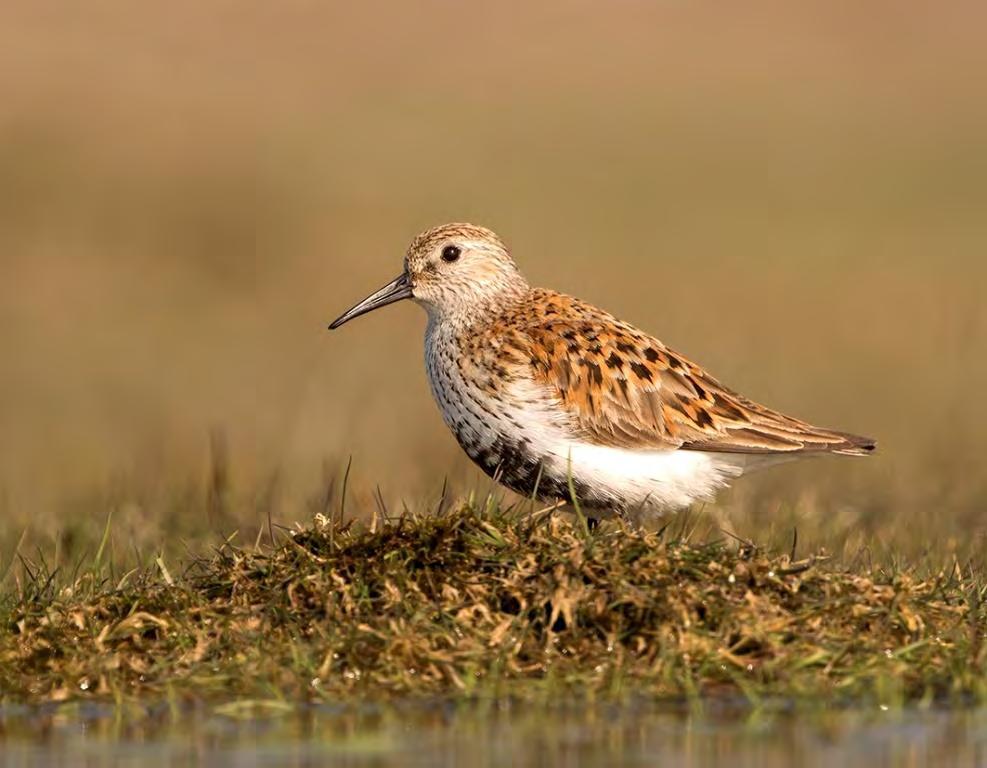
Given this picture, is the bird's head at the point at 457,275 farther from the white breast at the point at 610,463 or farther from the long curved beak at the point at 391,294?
the white breast at the point at 610,463

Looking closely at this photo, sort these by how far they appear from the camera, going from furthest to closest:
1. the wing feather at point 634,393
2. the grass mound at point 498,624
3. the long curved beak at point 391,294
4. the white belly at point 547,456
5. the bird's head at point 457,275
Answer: the long curved beak at point 391,294 → the bird's head at point 457,275 → the wing feather at point 634,393 → the white belly at point 547,456 → the grass mound at point 498,624

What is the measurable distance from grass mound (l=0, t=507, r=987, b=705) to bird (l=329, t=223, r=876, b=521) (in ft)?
3.24

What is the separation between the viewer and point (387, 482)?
16.1 metres

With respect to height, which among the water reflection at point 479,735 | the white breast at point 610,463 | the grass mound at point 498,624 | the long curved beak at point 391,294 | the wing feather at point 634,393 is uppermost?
the long curved beak at point 391,294

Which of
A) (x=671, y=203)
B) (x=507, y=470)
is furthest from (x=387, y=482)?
(x=671, y=203)

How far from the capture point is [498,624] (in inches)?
361

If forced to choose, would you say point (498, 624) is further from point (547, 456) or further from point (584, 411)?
point (584, 411)

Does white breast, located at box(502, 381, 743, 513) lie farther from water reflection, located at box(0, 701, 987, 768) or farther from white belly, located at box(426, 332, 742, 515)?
water reflection, located at box(0, 701, 987, 768)

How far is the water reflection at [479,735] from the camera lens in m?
7.78

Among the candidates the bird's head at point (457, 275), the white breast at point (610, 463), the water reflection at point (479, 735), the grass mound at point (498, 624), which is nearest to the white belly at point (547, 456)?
the white breast at point (610, 463)

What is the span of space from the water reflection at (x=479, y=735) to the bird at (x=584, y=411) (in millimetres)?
2099

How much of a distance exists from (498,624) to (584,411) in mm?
2110

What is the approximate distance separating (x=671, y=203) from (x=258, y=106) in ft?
25.8

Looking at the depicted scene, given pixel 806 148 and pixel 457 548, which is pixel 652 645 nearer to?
pixel 457 548
